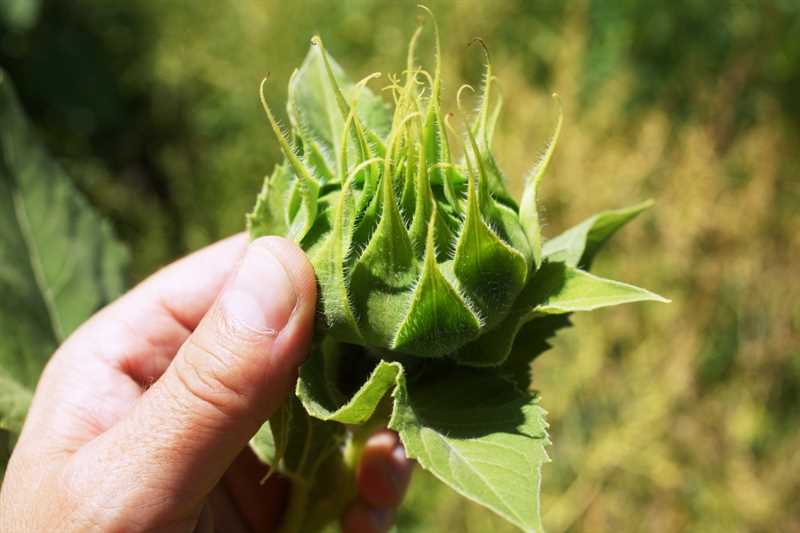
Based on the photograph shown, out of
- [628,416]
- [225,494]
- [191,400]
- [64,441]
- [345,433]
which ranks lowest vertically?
[628,416]

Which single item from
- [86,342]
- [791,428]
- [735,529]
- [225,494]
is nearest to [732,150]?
[791,428]

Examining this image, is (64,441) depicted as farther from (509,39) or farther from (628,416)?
(509,39)

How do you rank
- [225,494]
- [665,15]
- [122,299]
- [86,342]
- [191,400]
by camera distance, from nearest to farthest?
[191,400]
[86,342]
[122,299]
[225,494]
[665,15]

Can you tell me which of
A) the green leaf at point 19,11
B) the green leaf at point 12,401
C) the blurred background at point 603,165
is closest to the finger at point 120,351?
the green leaf at point 12,401

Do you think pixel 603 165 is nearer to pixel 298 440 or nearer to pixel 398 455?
pixel 398 455

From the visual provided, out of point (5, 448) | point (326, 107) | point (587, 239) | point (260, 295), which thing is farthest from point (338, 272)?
point (5, 448)

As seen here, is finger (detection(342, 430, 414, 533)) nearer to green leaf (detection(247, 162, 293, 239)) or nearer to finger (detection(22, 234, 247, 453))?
finger (detection(22, 234, 247, 453))
